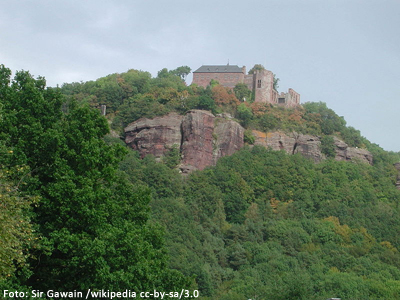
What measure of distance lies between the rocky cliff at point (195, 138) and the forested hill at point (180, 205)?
1476mm

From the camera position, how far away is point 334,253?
8938cm

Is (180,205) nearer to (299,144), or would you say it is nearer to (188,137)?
(188,137)

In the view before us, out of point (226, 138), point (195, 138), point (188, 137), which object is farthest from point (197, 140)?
point (226, 138)

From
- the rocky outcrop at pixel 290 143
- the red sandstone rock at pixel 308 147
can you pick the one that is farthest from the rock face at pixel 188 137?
the red sandstone rock at pixel 308 147

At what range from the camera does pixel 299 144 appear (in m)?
115

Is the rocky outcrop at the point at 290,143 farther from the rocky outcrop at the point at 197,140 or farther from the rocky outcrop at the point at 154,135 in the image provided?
the rocky outcrop at the point at 154,135

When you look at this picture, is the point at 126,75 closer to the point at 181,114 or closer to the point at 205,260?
the point at 181,114

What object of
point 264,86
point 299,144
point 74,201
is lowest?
point 74,201

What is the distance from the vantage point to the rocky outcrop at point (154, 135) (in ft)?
346

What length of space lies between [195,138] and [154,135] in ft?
20.3

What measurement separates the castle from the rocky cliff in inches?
538

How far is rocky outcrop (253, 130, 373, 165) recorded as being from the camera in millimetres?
114000

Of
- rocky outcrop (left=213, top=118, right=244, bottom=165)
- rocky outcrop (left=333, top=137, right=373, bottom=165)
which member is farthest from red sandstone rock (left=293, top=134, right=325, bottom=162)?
rocky outcrop (left=213, top=118, right=244, bottom=165)

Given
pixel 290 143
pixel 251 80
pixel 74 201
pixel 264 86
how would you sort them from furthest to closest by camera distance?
pixel 251 80
pixel 264 86
pixel 290 143
pixel 74 201
